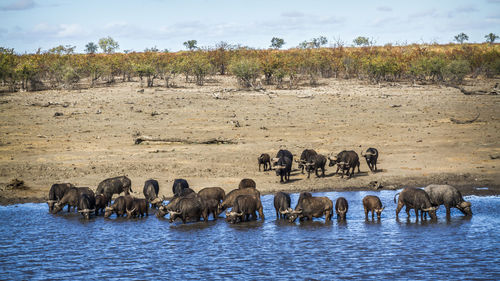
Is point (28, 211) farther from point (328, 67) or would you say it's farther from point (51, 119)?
point (328, 67)

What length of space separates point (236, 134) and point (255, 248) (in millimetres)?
18076

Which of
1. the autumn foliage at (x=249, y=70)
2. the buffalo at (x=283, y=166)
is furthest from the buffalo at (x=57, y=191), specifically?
the autumn foliage at (x=249, y=70)

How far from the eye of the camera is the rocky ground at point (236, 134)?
25828 millimetres

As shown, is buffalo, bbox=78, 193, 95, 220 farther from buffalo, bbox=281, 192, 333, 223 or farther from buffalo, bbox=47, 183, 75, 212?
buffalo, bbox=281, 192, 333, 223

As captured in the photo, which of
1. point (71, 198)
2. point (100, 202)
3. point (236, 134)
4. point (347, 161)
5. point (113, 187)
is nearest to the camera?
point (100, 202)

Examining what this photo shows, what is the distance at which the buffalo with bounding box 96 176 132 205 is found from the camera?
882 inches

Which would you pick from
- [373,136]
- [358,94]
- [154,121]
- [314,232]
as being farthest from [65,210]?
[358,94]

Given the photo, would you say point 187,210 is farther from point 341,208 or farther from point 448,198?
point 448,198

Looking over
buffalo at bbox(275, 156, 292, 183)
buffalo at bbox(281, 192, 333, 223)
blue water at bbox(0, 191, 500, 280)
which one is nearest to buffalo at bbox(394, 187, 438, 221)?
blue water at bbox(0, 191, 500, 280)

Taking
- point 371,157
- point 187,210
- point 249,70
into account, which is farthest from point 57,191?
point 249,70

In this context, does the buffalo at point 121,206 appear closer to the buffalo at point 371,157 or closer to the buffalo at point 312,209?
the buffalo at point 312,209

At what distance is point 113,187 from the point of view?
887 inches

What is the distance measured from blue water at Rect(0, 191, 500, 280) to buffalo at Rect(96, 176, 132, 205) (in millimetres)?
1840

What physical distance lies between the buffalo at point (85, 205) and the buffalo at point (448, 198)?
12.4 meters
